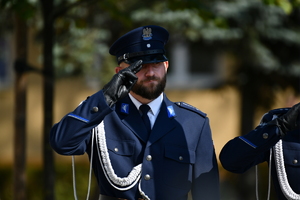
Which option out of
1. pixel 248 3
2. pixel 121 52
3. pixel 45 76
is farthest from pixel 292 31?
pixel 121 52

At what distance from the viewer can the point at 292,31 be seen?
725 cm

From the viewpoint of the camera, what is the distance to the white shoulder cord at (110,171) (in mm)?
2850

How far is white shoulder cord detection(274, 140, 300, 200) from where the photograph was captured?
2834 mm

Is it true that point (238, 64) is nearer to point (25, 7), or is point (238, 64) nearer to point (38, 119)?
point (38, 119)

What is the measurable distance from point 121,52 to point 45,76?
153 cm

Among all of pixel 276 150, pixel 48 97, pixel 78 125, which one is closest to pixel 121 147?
pixel 78 125

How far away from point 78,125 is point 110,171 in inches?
14.5

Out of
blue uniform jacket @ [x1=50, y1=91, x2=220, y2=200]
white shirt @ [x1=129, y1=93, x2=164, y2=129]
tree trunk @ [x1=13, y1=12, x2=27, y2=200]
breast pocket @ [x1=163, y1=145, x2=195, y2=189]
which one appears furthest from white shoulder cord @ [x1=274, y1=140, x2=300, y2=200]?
tree trunk @ [x1=13, y1=12, x2=27, y2=200]

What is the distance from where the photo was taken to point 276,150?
2910 millimetres

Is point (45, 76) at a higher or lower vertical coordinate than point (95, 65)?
lower

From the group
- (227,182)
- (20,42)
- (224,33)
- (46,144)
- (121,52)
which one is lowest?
(227,182)

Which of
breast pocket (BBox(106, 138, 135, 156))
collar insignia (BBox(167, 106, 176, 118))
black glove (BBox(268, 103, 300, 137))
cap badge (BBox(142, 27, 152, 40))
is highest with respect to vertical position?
cap badge (BBox(142, 27, 152, 40))

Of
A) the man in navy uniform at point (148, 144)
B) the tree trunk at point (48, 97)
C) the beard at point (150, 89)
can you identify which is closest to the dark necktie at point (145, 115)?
the man in navy uniform at point (148, 144)

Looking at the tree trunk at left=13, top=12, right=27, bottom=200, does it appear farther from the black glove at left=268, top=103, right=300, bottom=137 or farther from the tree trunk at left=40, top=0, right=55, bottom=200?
the black glove at left=268, top=103, right=300, bottom=137
